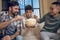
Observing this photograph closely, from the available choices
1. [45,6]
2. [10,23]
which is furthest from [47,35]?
[45,6]

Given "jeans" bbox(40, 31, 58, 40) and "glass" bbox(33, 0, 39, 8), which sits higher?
"glass" bbox(33, 0, 39, 8)

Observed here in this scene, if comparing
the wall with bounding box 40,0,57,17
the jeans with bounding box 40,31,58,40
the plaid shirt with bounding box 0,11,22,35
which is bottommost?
the jeans with bounding box 40,31,58,40

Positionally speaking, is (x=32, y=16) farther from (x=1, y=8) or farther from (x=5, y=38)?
(x=1, y=8)

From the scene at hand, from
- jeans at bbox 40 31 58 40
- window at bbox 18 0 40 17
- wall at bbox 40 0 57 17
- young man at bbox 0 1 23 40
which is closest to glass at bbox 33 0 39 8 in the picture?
window at bbox 18 0 40 17

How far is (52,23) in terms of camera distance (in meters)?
2.42

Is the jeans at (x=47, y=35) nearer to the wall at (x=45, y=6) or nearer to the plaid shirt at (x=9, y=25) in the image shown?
the plaid shirt at (x=9, y=25)

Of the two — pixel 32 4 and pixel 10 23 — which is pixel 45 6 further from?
pixel 10 23

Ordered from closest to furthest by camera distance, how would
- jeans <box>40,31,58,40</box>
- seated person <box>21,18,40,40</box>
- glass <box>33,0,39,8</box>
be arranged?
1. jeans <box>40,31,58,40</box>
2. seated person <box>21,18,40,40</box>
3. glass <box>33,0,39,8</box>

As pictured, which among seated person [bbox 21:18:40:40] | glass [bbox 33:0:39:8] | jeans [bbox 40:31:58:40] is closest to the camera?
jeans [bbox 40:31:58:40]

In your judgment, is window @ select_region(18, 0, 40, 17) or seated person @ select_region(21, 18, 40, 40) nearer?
seated person @ select_region(21, 18, 40, 40)

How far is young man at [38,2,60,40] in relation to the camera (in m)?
2.38

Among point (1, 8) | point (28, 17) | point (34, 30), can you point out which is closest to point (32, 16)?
point (28, 17)

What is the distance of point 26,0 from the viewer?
3.92 metres

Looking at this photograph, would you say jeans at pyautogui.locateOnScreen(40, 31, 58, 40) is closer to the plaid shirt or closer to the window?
the plaid shirt
